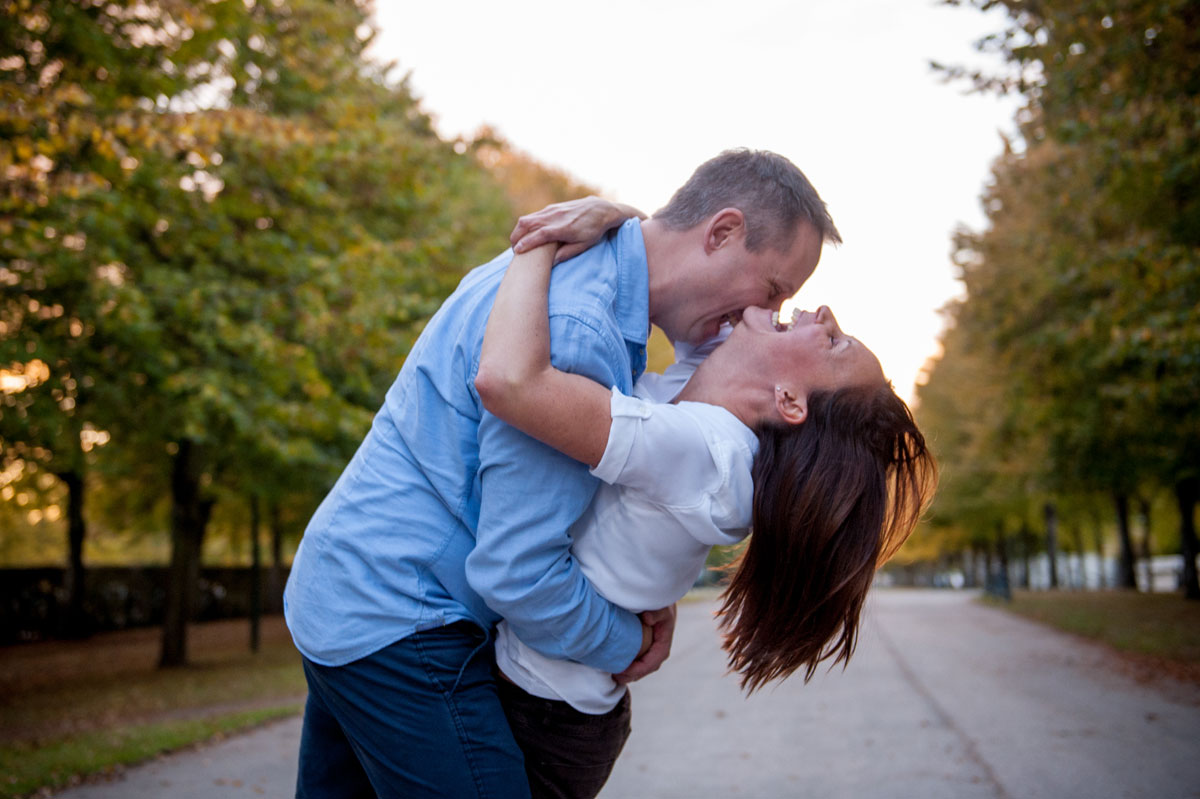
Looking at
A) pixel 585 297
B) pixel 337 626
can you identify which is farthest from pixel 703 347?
pixel 337 626

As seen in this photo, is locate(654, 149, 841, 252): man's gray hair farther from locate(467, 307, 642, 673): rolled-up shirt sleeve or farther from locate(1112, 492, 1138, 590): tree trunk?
locate(1112, 492, 1138, 590): tree trunk

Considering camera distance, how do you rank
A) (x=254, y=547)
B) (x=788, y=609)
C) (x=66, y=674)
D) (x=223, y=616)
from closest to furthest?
(x=788, y=609) < (x=66, y=674) < (x=254, y=547) < (x=223, y=616)

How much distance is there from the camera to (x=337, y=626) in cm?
193

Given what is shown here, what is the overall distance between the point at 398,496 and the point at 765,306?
2.97 ft

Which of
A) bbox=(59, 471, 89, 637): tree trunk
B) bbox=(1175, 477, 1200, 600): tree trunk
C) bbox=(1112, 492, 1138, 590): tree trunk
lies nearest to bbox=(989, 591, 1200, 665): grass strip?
bbox=(1175, 477, 1200, 600): tree trunk

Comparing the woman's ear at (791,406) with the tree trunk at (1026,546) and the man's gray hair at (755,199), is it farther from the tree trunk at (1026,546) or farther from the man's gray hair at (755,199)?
the tree trunk at (1026,546)

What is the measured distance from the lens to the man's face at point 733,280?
2156mm

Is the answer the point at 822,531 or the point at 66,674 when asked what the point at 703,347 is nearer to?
the point at 822,531

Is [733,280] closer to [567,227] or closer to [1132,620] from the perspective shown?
[567,227]

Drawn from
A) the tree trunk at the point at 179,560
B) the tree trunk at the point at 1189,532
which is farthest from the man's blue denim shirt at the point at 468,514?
the tree trunk at the point at 1189,532

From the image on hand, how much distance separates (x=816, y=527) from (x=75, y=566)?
89.6 ft

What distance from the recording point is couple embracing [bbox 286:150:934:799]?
5.93ft

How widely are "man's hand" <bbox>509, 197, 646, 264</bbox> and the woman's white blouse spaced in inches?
13.5

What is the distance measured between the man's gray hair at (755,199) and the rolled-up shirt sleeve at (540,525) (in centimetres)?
44
